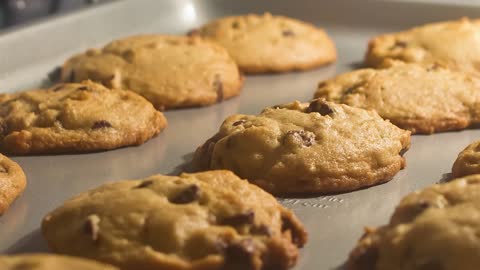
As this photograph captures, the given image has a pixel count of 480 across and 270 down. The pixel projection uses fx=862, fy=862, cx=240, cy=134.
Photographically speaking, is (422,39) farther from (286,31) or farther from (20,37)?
(20,37)

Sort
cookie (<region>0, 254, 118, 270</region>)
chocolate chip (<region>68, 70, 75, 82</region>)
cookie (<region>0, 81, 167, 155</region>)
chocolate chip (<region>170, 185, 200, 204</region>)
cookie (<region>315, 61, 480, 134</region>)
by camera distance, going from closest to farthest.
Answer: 1. cookie (<region>0, 254, 118, 270</region>)
2. chocolate chip (<region>170, 185, 200, 204</region>)
3. cookie (<region>0, 81, 167, 155</region>)
4. cookie (<region>315, 61, 480, 134</region>)
5. chocolate chip (<region>68, 70, 75, 82</region>)

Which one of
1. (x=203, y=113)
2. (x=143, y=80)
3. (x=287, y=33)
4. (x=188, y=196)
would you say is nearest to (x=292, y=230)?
(x=188, y=196)

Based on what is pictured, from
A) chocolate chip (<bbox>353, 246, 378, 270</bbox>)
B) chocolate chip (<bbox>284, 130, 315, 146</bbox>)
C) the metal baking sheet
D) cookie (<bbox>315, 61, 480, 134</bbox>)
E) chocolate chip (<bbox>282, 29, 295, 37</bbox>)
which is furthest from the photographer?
chocolate chip (<bbox>282, 29, 295, 37</bbox>)

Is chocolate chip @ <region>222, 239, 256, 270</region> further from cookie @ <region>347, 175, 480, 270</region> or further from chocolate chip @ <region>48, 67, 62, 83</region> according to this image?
chocolate chip @ <region>48, 67, 62, 83</region>

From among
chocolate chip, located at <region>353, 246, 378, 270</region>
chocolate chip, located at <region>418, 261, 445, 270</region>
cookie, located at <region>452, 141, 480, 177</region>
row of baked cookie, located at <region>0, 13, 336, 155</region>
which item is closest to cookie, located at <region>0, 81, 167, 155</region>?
row of baked cookie, located at <region>0, 13, 336, 155</region>

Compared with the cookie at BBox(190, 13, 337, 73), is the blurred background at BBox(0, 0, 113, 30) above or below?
above

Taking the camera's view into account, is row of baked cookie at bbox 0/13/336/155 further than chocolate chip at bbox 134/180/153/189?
Yes

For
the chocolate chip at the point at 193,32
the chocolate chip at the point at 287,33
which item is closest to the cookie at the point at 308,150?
the chocolate chip at the point at 287,33
